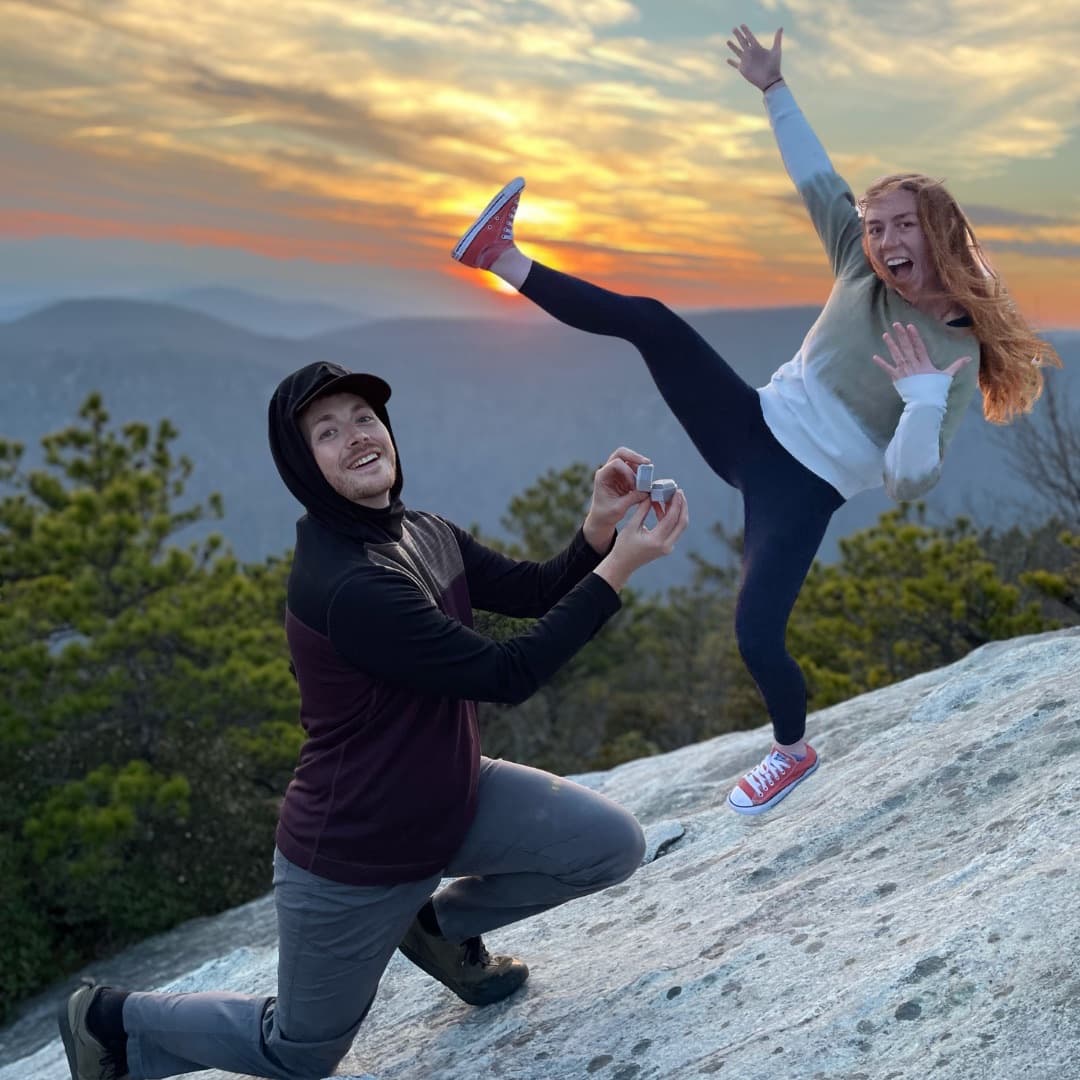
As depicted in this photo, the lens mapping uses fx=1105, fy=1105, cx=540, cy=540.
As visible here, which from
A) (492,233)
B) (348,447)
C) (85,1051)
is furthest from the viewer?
(492,233)

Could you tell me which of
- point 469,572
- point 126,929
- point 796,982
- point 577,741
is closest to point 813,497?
point 469,572

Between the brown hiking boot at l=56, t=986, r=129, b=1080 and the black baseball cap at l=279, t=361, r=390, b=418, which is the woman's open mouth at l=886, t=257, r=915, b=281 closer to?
the black baseball cap at l=279, t=361, r=390, b=418

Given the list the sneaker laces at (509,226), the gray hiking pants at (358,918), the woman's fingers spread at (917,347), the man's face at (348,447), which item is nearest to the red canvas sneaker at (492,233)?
the sneaker laces at (509,226)

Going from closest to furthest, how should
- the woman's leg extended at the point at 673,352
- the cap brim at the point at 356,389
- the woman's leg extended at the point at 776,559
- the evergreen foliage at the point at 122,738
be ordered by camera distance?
1. the cap brim at the point at 356,389
2. the woman's leg extended at the point at 776,559
3. the woman's leg extended at the point at 673,352
4. the evergreen foliage at the point at 122,738

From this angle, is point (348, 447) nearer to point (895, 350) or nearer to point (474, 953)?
point (474, 953)

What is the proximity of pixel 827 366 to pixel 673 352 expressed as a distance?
551mm

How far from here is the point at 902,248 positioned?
3744mm

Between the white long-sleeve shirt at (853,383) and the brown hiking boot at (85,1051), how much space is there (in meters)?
A: 2.90

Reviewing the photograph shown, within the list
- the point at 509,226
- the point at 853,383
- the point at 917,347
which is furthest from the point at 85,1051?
the point at 917,347

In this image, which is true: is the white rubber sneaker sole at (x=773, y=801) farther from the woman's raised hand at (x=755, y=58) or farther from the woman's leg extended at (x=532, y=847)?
the woman's raised hand at (x=755, y=58)

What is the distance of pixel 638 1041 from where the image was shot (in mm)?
2867

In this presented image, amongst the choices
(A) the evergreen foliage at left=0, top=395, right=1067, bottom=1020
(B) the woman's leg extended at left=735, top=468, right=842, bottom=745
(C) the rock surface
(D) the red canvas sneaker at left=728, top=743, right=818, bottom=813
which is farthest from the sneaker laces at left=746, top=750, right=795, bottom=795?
(A) the evergreen foliage at left=0, top=395, right=1067, bottom=1020

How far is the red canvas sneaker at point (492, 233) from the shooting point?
394 cm

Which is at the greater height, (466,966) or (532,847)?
(532,847)
